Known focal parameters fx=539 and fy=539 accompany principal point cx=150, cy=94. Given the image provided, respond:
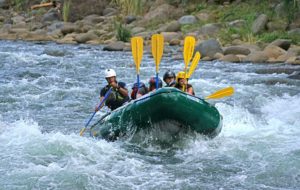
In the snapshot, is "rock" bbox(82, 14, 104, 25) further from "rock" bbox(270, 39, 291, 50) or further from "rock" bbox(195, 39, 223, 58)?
"rock" bbox(270, 39, 291, 50)

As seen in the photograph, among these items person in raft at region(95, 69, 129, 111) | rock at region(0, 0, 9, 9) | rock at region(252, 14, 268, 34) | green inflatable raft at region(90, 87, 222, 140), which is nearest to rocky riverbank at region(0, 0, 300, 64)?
rock at region(252, 14, 268, 34)

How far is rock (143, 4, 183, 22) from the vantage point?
22047mm

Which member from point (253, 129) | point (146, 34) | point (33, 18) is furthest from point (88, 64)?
point (33, 18)

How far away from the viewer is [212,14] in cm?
2117

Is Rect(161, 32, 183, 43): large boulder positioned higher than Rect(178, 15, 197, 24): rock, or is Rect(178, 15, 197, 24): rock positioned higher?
Rect(178, 15, 197, 24): rock

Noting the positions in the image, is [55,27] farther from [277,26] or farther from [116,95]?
[116,95]

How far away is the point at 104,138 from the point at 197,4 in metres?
16.9

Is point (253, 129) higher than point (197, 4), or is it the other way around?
point (197, 4)

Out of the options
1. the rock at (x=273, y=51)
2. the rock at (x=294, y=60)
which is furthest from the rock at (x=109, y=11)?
the rock at (x=294, y=60)

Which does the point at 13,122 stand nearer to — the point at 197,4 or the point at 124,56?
the point at 124,56

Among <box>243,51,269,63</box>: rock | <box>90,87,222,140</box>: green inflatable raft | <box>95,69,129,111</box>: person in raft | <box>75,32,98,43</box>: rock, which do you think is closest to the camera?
<box>90,87,222,140</box>: green inflatable raft

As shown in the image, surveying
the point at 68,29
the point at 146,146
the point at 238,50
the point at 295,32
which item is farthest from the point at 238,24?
the point at 146,146

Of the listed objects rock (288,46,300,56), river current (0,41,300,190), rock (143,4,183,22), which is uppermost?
rock (143,4,183,22)

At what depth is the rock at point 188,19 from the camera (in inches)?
810
